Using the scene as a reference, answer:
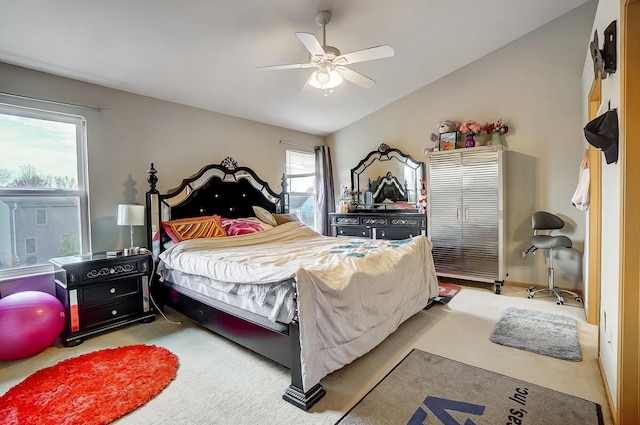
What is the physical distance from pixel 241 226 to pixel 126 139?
1.65 metres

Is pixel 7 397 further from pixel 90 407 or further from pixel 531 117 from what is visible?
pixel 531 117

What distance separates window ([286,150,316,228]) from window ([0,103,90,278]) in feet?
10.1

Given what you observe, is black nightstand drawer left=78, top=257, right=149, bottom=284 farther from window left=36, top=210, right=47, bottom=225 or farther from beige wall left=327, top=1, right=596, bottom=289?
beige wall left=327, top=1, right=596, bottom=289

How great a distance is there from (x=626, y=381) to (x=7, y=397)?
354 cm

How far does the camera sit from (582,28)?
376 centimetres

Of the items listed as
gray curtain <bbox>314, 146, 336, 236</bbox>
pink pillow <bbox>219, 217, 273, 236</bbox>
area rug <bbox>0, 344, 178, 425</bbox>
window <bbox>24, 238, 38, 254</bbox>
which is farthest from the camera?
gray curtain <bbox>314, 146, 336, 236</bbox>

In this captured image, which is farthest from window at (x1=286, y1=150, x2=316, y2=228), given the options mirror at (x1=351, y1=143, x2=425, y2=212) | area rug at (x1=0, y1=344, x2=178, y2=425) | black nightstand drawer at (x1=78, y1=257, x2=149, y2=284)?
area rug at (x1=0, y1=344, x2=178, y2=425)

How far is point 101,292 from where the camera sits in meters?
2.96

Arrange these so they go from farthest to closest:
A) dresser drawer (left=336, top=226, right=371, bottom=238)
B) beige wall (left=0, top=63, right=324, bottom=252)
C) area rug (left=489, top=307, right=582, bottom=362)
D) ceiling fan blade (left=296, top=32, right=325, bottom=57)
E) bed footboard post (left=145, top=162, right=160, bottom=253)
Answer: dresser drawer (left=336, top=226, right=371, bottom=238) < bed footboard post (left=145, top=162, right=160, bottom=253) < beige wall (left=0, top=63, right=324, bottom=252) < area rug (left=489, top=307, right=582, bottom=362) < ceiling fan blade (left=296, top=32, right=325, bottom=57)

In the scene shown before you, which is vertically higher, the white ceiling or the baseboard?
the white ceiling

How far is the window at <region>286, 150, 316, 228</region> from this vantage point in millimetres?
5691

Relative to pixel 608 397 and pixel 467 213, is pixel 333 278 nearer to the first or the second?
pixel 608 397

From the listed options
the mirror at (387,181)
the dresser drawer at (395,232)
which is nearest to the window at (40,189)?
the dresser drawer at (395,232)

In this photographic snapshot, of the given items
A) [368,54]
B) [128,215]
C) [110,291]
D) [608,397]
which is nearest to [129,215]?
[128,215]
